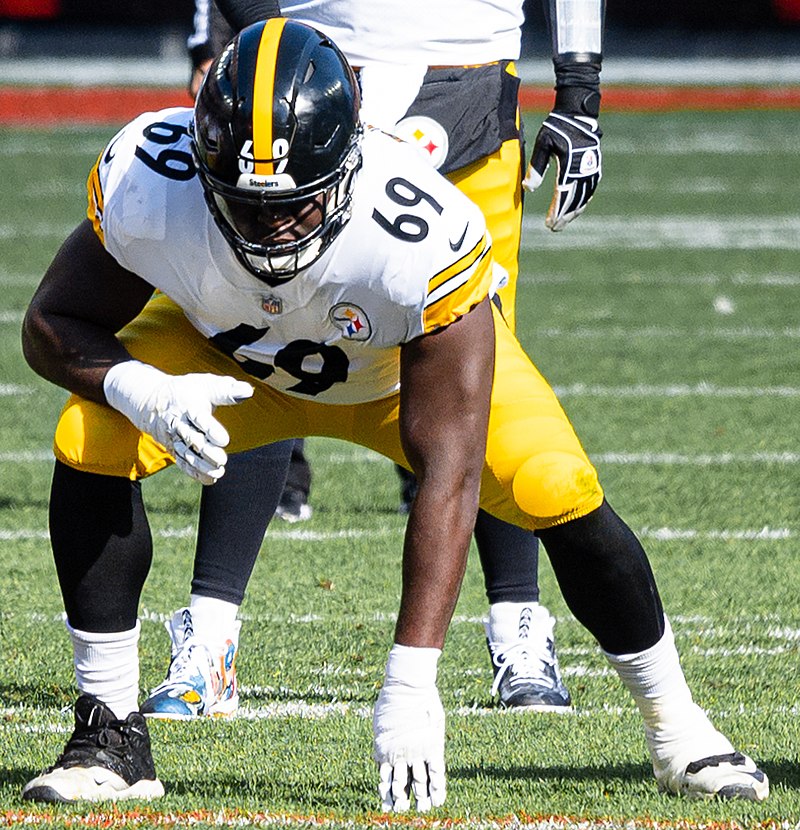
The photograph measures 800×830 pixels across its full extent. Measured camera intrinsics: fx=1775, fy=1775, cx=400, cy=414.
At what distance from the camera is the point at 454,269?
8.28 feet

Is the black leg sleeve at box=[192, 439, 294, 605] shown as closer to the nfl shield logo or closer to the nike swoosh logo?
the nfl shield logo

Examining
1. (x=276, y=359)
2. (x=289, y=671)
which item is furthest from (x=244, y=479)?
(x=276, y=359)

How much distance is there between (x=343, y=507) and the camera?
4.78 metres

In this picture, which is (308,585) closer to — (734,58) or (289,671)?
(289,671)

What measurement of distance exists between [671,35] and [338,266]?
17577 millimetres

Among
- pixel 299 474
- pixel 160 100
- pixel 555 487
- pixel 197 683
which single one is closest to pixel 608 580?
pixel 555 487

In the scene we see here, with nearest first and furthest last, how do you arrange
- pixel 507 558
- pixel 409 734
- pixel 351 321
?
pixel 409 734, pixel 351 321, pixel 507 558

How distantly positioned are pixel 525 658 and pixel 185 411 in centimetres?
107

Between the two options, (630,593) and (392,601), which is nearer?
(630,593)

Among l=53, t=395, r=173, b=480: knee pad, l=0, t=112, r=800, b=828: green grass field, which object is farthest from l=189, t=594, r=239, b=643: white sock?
l=53, t=395, r=173, b=480: knee pad

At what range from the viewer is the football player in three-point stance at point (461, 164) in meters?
3.24

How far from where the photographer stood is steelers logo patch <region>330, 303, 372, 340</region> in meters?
2.57

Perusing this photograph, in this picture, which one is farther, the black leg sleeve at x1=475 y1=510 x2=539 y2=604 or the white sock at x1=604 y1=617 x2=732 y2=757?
the black leg sleeve at x1=475 y1=510 x2=539 y2=604

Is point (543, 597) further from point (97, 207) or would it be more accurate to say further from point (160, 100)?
point (160, 100)
